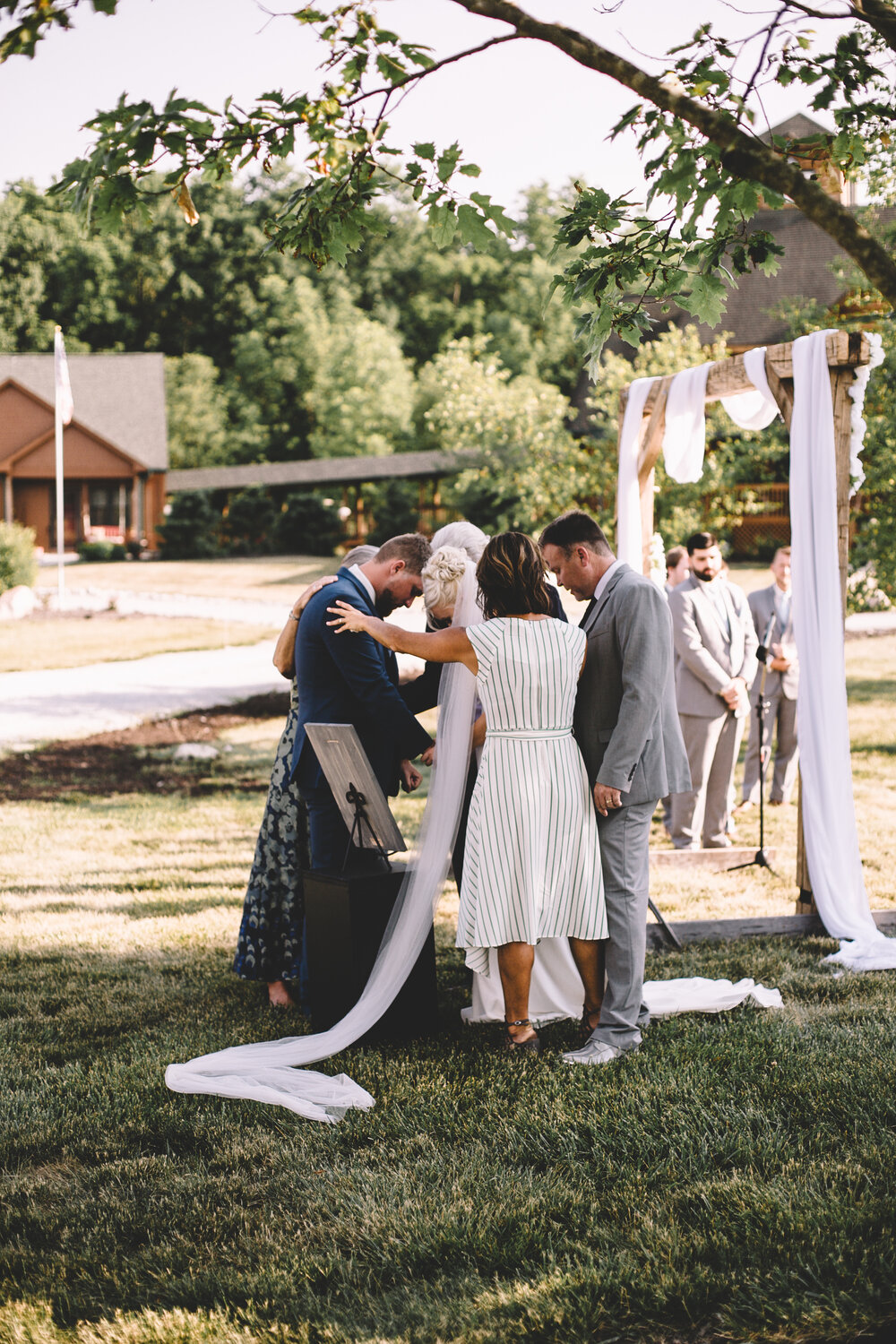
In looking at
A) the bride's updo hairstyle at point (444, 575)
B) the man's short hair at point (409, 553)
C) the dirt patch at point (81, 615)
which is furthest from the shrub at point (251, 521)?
the bride's updo hairstyle at point (444, 575)

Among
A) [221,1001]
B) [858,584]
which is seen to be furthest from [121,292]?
[221,1001]

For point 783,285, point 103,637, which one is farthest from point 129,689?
point 783,285

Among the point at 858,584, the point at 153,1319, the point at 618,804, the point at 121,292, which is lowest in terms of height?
the point at 153,1319

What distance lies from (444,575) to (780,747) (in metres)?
5.64

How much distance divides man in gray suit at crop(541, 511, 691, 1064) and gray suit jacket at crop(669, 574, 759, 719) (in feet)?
10.7

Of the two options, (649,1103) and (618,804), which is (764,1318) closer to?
(649,1103)

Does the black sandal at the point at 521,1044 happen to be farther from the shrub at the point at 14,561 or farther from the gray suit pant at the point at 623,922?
the shrub at the point at 14,561

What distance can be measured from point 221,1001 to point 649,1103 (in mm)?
2194

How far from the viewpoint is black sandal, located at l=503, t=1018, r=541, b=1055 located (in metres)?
4.57

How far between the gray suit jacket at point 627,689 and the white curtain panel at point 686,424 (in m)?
2.44

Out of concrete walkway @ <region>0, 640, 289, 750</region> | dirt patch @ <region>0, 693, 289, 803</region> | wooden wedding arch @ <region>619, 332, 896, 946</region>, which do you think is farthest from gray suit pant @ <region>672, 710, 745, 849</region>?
concrete walkway @ <region>0, 640, 289, 750</region>

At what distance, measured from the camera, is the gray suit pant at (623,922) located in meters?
4.64

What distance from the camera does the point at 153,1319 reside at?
2943 millimetres

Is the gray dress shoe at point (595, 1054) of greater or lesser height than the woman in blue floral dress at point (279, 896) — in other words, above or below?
below
